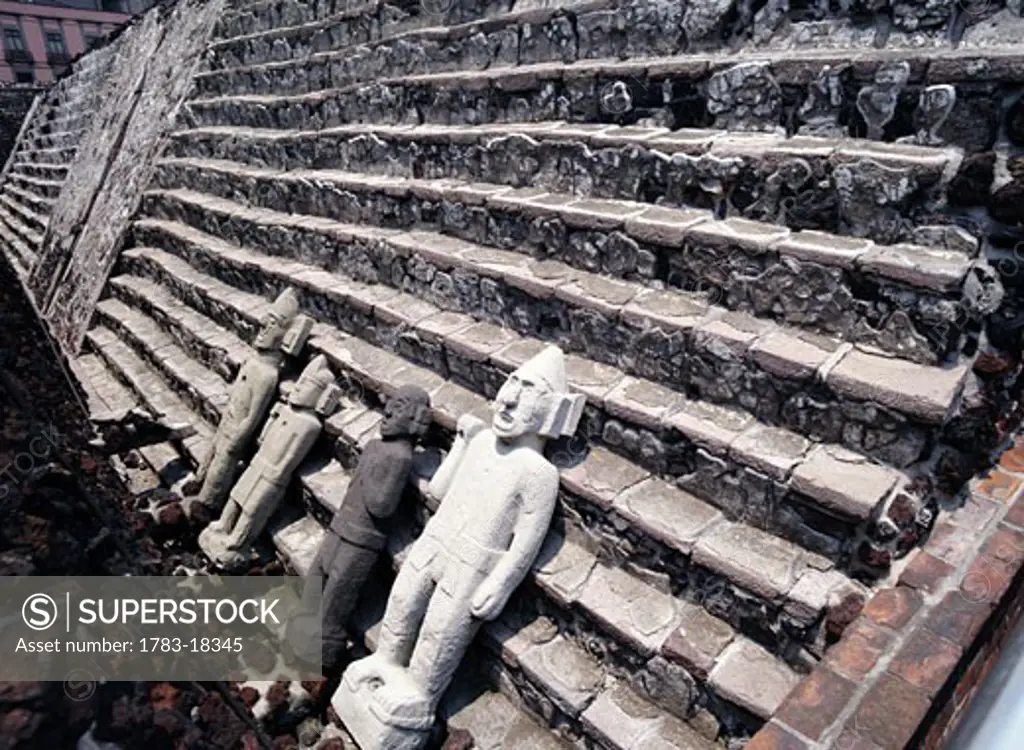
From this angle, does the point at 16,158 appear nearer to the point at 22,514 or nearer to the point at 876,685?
the point at 22,514

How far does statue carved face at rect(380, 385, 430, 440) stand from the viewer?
3.17 metres

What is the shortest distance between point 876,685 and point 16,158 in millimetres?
19020

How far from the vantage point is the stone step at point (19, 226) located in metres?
10.8

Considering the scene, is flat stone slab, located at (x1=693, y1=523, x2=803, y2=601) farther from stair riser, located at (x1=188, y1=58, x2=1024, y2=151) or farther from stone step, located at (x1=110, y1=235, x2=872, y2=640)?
stair riser, located at (x1=188, y1=58, x2=1024, y2=151)

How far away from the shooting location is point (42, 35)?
110ft

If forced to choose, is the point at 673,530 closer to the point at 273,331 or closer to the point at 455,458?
the point at 455,458

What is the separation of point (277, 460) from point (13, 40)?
134 ft

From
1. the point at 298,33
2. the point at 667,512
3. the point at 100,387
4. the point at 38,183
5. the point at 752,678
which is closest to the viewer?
the point at 752,678

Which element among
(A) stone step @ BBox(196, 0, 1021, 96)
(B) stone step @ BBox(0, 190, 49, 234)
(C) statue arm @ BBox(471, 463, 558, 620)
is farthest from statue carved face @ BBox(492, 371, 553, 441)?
(B) stone step @ BBox(0, 190, 49, 234)

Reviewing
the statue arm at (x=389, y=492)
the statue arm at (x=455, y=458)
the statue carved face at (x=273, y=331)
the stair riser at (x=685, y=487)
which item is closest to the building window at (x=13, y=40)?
the statue carved face at (x=273, y=331)

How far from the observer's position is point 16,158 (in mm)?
15102

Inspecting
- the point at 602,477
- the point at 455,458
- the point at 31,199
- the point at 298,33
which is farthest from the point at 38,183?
the point at 602,477

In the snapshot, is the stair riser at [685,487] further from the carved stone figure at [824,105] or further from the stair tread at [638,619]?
the carved stone figure at [824,105]

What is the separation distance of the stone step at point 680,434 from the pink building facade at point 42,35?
3768cm
